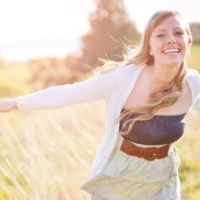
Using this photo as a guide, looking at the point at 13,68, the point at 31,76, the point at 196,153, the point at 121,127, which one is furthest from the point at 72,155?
the point at 13,68

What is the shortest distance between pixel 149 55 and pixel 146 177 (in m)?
0.58

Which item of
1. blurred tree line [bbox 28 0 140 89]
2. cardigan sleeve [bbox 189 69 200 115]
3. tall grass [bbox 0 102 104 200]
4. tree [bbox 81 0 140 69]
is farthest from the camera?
tree [bbox 81 0 140 69]

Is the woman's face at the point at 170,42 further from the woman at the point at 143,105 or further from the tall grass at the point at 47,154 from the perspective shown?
the tall grass at the point at 47,154

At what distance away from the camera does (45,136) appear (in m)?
5.55

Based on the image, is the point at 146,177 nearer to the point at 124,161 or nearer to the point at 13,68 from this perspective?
the point at 124,161

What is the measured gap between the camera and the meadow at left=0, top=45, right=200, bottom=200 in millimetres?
4387

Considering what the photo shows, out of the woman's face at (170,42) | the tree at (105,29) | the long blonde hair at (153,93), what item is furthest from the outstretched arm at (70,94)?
the tree at (105,29)

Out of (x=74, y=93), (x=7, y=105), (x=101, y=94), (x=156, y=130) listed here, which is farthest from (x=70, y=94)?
(x=156, y=130)

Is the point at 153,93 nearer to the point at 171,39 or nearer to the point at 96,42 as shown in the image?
the point at 171,39

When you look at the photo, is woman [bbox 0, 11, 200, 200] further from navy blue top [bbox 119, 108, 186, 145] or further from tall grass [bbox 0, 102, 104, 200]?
tall grass [bbox 0, 102, 104, 200]

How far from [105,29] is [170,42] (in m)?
11.9

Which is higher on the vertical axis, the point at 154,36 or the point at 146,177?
the point at 154,36

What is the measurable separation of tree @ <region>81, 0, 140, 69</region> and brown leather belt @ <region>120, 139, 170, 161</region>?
449 inches

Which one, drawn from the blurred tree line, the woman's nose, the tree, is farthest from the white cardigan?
the tree
